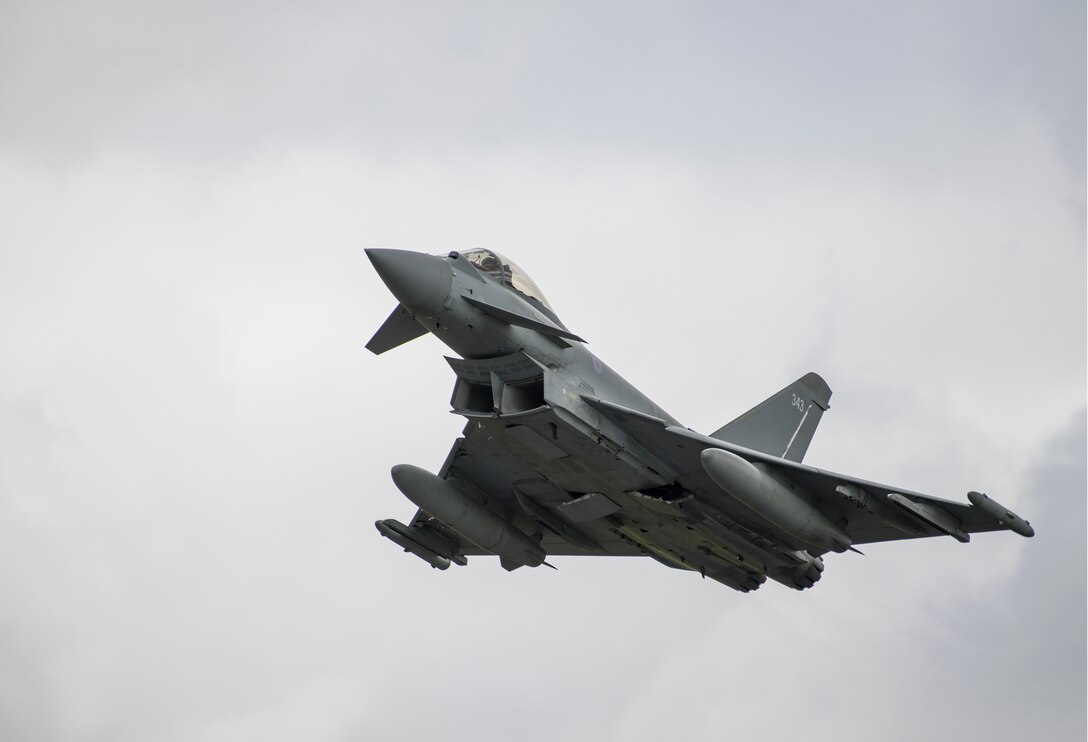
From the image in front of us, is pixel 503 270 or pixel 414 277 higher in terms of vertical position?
pixel 503 270

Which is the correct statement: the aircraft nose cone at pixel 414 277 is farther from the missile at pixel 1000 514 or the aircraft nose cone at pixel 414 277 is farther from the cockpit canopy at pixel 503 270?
the missile at pixel 1000 514

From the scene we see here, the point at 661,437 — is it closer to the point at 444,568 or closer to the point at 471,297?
the point at 471,297

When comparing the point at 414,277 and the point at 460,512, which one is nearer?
the point at 414,277

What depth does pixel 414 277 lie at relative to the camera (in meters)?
21.0

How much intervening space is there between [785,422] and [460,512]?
6.78m

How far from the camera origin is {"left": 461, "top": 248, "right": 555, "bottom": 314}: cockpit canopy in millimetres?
22391

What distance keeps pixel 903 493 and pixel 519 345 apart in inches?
266

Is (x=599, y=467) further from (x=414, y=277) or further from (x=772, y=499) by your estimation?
(x=414, y=277)

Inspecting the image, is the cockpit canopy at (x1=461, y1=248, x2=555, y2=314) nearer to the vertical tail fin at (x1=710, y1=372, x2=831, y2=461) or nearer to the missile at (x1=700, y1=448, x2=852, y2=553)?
the missile at (x1=700, y1=448, x2=852, y2=553)

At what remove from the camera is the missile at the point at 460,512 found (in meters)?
25.3

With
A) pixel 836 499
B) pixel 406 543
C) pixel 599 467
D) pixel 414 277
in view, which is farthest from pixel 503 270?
pixel 406 543

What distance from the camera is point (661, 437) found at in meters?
22.5

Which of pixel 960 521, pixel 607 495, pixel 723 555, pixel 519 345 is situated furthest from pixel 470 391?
pixel 960 521

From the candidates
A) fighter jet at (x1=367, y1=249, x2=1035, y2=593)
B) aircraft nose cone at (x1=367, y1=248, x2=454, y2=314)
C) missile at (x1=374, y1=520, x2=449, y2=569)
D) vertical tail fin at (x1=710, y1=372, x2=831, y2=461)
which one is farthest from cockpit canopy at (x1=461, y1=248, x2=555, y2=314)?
missile at (x1=374, y1=520, x2=449, y2=569)
